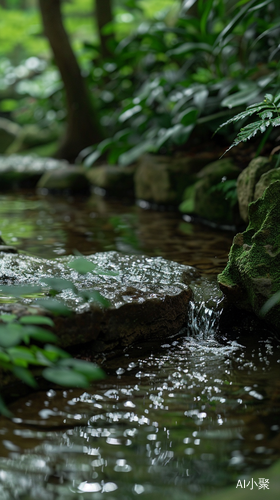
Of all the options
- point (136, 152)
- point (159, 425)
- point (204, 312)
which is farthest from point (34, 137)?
point (159, 425)

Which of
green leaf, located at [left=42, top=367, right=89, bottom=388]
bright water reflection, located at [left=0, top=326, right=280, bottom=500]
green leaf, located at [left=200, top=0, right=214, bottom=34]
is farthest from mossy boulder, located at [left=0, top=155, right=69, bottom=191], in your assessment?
green leaf, located at [left=42, top=367, right=89, bottom=388]

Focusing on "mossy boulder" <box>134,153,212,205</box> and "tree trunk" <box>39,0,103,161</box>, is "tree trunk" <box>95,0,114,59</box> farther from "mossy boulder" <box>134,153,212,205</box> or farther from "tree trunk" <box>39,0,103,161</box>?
"mossy boulder" <box>134,153,212,205</box>

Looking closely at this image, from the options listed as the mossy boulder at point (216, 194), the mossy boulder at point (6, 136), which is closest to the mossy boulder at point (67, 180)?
the mossy boulder at point (216, 194)

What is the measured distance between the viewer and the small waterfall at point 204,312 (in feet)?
8.86

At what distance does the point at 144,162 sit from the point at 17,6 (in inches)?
672

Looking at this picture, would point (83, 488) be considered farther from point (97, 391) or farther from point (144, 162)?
point (144, 162)

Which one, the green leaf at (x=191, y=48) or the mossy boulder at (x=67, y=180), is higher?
the green leaf at (x=191, y=48)

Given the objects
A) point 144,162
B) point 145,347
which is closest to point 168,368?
point 145,347

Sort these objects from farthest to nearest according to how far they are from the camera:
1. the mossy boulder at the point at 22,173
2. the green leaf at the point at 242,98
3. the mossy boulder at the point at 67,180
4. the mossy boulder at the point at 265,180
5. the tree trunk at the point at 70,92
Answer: the mossy boulder at the point at 22,173, the tree trunk at the point at 70,92, the mossy boulder at the point at 67,180, the green leaf at the point at 242,98, the mossy boulder at the point at 265,180

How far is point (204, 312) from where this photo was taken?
2764 millimetres

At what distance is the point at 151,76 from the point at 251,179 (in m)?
5.09

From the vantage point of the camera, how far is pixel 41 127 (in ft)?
38.0

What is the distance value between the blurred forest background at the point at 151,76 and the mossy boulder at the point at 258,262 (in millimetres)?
1556

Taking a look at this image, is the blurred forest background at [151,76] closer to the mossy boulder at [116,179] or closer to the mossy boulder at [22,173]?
the mossy boulder at [116,179]
